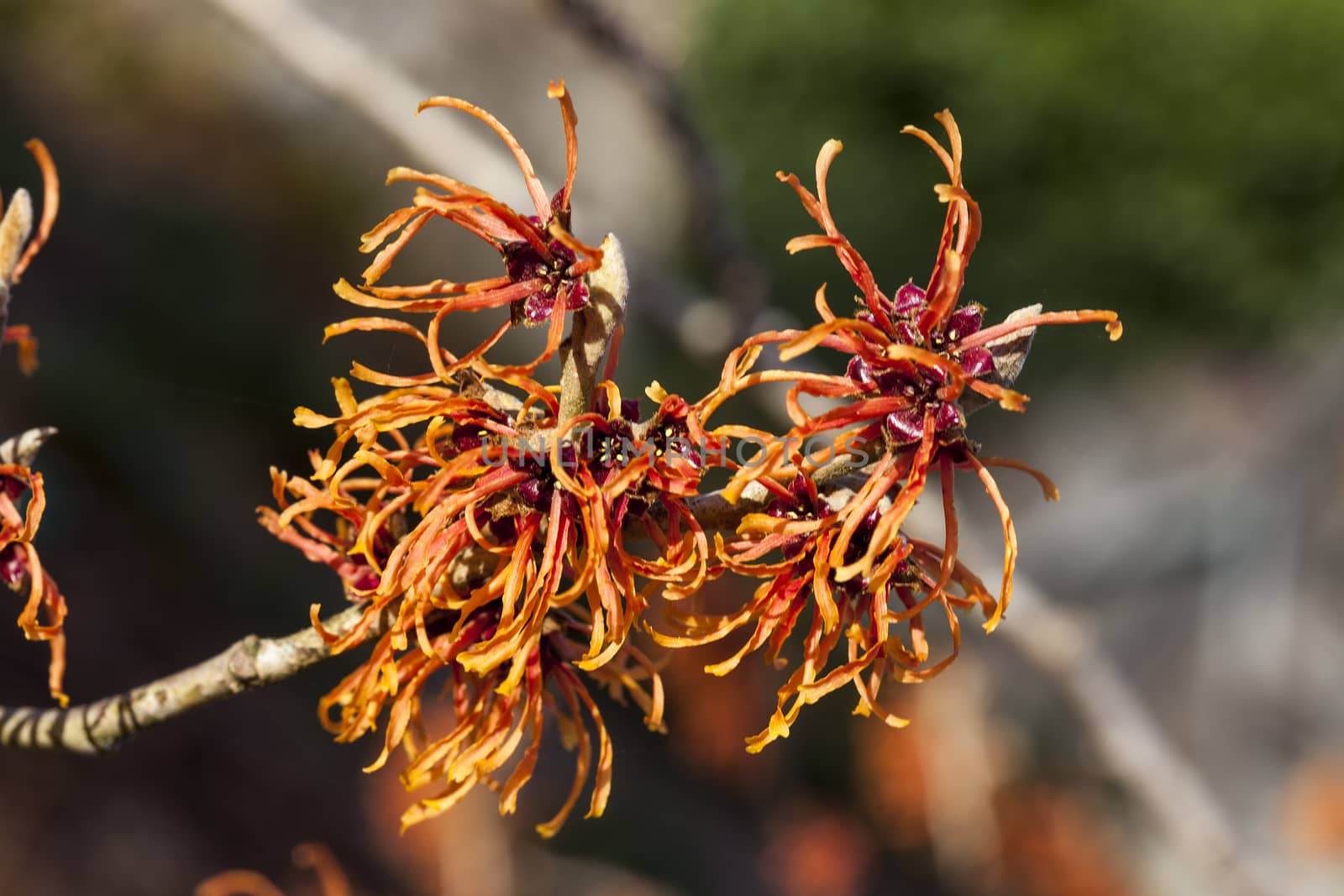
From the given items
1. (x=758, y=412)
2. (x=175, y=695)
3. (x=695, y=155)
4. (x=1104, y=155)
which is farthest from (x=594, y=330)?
(x=1104, y=155)

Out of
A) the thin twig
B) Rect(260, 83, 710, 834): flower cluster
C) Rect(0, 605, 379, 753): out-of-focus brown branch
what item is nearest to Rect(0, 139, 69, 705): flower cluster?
Rect(0, 605, 379, 753): out-of-focus brown branch

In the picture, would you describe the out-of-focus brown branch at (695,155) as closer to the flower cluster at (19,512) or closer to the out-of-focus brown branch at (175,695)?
the flower cluster at (19,512)

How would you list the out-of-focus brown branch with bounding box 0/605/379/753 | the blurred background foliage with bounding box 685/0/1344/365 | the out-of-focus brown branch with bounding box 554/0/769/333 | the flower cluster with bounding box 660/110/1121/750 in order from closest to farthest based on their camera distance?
the flower cluster with bounding box 660/110/1121/750 → the out-of-focus brown branch with bounding box 0/605/379/753 → the out-of-focus brown branch with bounding box 554/0/769/333 → the blurred background foliage with bounding box 685/0/1344/365

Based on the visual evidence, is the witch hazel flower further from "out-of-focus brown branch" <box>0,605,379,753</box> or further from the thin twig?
"out-of-focus brown branch" <box>0,605,379,753</box>

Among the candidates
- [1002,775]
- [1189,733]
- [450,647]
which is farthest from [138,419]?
[1189,733]

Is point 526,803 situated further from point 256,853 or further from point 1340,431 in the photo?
point 1340,431

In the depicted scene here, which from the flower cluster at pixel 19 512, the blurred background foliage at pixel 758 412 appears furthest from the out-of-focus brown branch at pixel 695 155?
the blurred background foliage at pixel 758 412
